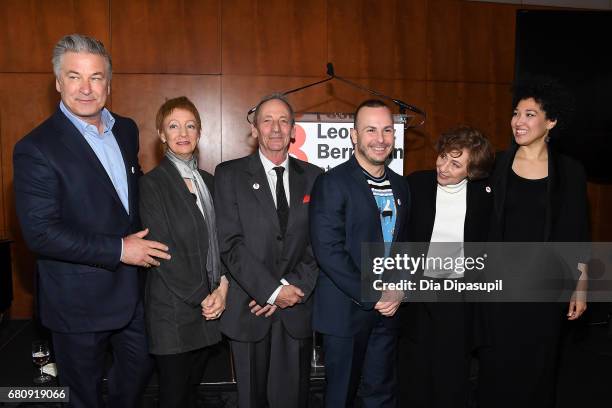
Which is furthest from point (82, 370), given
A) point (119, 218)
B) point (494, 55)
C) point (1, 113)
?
point (494, 55)

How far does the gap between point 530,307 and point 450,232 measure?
1.91 feet

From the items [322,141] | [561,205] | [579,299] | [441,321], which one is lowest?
[441,321]

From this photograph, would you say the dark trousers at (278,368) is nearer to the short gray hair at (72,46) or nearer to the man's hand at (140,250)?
the man's hand at (140,250)

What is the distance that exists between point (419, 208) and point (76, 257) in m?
1.63

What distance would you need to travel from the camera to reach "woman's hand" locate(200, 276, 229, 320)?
2213mm

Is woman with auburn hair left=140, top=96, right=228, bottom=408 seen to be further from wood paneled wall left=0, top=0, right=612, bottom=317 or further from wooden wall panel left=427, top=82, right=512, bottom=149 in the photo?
wooden wall panel left=427, top=82, right=512, bottom=149

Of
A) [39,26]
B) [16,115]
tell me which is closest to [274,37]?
[39,26]

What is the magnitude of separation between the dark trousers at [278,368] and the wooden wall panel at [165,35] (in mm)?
3726

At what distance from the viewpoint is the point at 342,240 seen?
2.20 m

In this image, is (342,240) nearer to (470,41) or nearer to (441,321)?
(441,321)

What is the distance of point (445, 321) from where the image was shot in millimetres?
2393

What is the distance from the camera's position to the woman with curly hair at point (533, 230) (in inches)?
94.6

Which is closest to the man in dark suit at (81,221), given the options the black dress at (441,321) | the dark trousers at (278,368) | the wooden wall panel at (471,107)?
the dark trousers at (278,368)

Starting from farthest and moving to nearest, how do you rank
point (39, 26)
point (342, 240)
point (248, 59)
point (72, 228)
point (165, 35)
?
1. point (248, 59)
2. point (165, 35)
3. point (39, 26)
4. point (342, 240)
5. point (72, 228)
